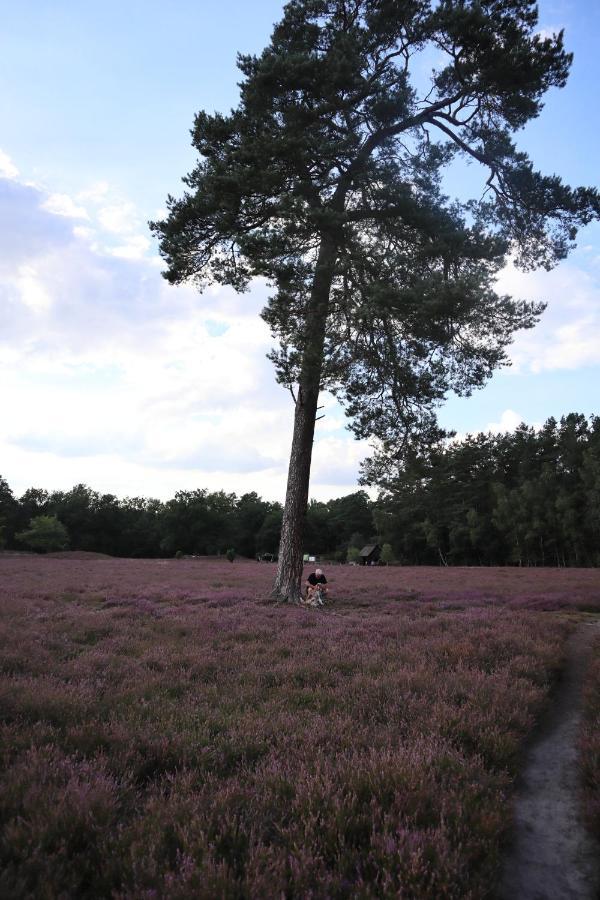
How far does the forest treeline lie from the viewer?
56812 mm

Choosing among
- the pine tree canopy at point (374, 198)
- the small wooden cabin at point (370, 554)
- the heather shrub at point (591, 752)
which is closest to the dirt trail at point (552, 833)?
the heather shrub at point (591, 752)

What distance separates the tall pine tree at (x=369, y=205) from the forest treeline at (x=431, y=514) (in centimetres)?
412

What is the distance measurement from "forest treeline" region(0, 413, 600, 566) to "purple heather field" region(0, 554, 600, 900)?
437 inches

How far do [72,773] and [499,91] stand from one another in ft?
61.9

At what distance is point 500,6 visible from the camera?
43.5 ft

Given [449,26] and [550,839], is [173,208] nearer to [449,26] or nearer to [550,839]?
[449,26]

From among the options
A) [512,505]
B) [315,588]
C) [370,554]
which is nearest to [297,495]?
[315,588]

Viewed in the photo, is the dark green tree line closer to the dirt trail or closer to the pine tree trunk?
the pine tree trunk

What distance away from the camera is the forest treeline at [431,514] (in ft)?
186

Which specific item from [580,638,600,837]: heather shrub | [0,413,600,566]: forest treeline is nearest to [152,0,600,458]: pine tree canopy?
[0,413,600,566]: forest treeline

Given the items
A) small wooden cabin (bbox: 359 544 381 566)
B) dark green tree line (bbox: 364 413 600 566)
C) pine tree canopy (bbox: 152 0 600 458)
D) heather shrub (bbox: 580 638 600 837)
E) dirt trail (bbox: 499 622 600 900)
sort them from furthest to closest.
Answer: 1. small wooden cabin (bbox: 359 544 381 566)
2. dark green tree line (bbox: 364 413 600 566)
3. pine tree canopy (bbox: 152 0 600 458)
4. heather shrub (bbox: 580 638 600 837)
5. dirt trail (bbox: 499 622 600 900)

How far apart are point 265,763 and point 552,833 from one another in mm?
2309

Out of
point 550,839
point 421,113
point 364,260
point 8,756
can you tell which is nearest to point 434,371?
point 364,260

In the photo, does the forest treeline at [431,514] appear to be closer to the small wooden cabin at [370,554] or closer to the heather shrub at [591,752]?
the small wooden cabin at [370,554]
